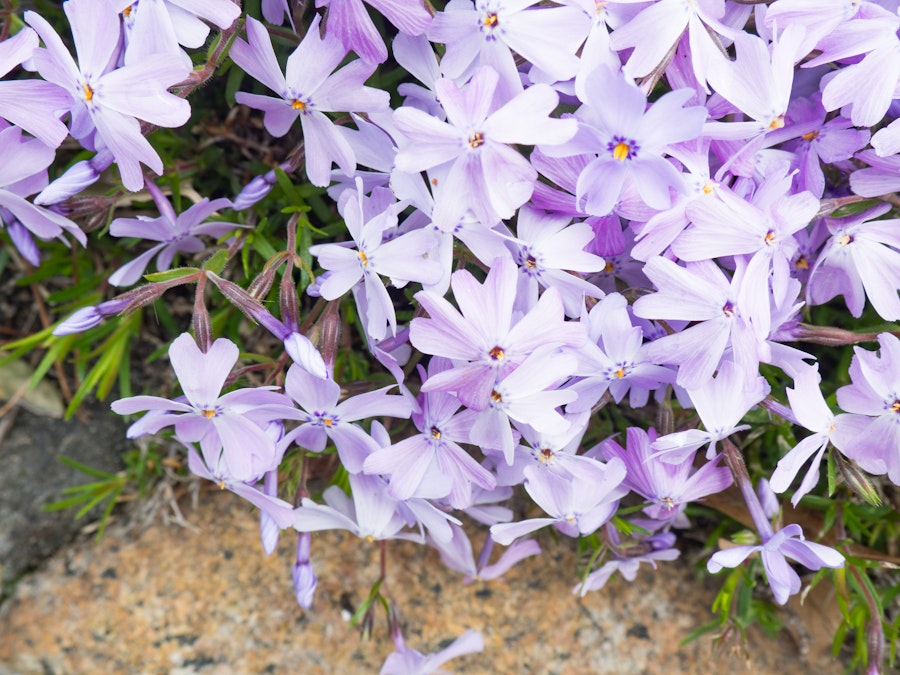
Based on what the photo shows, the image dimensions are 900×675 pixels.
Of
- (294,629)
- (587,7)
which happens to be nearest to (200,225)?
(587,7)

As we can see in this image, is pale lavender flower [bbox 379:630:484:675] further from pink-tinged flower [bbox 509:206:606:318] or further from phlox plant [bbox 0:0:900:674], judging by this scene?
pink-tinged flower [bbox 509:206:606:318]

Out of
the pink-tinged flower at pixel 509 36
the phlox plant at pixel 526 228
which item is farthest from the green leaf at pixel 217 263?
the pink-tinged flower at pixel 509 36

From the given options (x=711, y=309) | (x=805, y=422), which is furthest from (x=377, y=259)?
(x=805, y=422)

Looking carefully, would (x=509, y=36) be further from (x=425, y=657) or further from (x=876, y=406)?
(x=425, y=657)

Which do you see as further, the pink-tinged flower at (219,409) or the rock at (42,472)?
the rock at (42,472)

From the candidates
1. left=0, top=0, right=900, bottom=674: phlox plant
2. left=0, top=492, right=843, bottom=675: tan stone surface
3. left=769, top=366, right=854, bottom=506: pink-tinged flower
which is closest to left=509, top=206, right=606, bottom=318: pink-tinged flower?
left=0, top=0, right=900, bottom=674: phlox plant

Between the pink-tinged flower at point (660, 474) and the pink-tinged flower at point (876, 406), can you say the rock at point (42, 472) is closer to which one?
the pink-tinged flower at point (660, 474)
